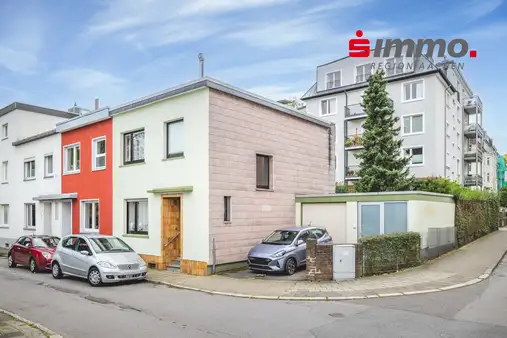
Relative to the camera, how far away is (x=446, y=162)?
36625 mm

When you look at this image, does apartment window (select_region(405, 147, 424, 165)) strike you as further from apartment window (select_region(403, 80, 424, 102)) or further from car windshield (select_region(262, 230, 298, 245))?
car windshield (select_region(262, 230, 298, 245))

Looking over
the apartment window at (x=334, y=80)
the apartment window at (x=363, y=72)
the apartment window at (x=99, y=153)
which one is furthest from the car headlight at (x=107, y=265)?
the apartment window at (x=334, y=80)

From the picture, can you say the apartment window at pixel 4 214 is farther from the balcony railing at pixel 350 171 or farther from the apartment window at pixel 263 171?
the balcony railing at pixel 350 171

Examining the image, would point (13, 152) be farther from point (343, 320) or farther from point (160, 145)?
point (343, 320)

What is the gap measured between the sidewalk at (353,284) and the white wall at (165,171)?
5.12ft

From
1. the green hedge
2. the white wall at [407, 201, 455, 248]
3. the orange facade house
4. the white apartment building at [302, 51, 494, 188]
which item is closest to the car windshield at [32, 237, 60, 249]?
the orange facade house

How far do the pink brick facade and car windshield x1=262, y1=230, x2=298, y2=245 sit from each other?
49.1 inches

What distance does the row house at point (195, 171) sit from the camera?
50.9ft

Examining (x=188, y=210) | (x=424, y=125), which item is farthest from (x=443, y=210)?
(x=424, y=125)

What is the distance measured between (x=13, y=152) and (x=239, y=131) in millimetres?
19121

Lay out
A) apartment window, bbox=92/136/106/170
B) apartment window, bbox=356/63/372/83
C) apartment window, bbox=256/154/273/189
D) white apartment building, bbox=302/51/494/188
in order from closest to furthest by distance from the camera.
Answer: apartment window, bbox=256/154/273/189, apartment window, bbox=92/136/106/170, white apartment building, bbox=302/51/494/188, apartment window, bbox=356/63/372/83

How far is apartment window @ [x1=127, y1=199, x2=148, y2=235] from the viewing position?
1806 cm

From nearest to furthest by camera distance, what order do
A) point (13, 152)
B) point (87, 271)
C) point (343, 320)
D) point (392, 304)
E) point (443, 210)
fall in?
point (343, 320), point (392, 304), point (87, 271), point (443, 210), point (13, 152)

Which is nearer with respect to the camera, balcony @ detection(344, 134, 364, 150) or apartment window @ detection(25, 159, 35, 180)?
apartment window @ detection(25, 159, 35, 180)
